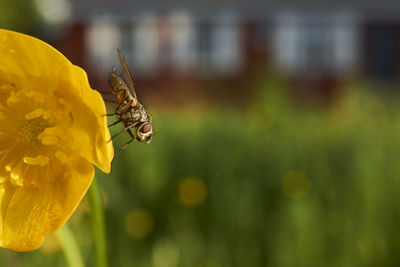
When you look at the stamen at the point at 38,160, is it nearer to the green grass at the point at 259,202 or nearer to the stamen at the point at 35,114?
the stamen at the point at 35,114

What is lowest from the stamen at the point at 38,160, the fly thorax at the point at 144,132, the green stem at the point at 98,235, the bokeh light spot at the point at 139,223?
the bokeh light spot at the point at 139,223

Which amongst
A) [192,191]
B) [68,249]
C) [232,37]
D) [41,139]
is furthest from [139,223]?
[232,37]

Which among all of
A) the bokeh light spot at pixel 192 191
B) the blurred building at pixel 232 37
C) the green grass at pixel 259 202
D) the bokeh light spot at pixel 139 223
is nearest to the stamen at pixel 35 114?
the green grass at pixel 259 202

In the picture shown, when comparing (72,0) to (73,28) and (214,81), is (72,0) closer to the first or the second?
(73,28)

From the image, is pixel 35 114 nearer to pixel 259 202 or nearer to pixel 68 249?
pixel 68 249

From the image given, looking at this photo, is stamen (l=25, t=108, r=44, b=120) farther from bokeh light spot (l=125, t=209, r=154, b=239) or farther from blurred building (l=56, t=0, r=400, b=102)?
blurred building (l=56, t=0, r=400, b=102)

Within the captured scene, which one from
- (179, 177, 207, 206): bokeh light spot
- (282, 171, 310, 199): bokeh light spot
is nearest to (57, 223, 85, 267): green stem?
(282, 171, 310, 199): bokeh light spot
